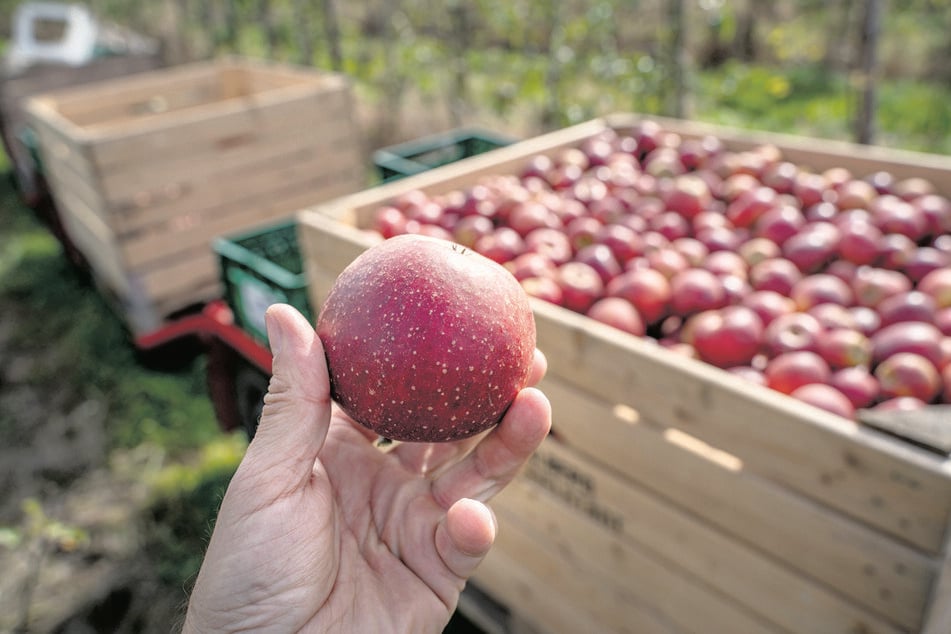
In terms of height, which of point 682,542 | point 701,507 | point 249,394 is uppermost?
point 701,507

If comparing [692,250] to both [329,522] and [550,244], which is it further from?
[329,522]

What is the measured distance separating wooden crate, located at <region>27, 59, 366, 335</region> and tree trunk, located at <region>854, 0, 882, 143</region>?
2821mm

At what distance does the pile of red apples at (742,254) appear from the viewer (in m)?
1.71

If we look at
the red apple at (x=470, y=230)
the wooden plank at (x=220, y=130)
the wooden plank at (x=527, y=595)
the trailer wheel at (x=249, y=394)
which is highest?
the wooden plank at (x=220, y=130)

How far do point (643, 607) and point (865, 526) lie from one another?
69cm

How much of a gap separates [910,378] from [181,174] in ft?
11.8

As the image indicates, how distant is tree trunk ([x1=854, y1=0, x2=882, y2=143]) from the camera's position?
2.94 meters

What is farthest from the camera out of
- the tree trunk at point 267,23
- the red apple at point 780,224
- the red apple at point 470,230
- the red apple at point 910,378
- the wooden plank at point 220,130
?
the tree trunk at point 267,23

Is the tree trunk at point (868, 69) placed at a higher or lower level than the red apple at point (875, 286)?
higher

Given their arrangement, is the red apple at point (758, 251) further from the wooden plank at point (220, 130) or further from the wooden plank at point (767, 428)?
the wooden plank at point (220, 130)

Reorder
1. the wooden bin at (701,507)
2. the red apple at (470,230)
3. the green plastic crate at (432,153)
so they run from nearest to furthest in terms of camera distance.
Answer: the wooden bin at (701,507)
the red apple at (470,230)
the green plastic crate at (432,153)

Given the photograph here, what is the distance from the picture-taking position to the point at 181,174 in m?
3.88

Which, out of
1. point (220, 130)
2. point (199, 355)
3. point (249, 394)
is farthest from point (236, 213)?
point (249, 394)

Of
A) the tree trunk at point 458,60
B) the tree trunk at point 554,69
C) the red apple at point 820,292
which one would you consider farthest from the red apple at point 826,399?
the tree trunk at point 458,60
